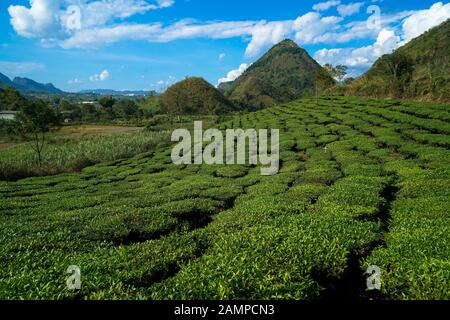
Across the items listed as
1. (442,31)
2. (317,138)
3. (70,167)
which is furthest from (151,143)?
(442,31)

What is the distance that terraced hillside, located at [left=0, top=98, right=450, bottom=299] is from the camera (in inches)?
299

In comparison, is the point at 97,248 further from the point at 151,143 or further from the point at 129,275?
the point at 151,143

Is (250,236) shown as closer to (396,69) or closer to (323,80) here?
(396,69)

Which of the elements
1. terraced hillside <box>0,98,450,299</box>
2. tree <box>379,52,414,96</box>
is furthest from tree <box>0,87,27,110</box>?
tree <box>379,52,414,96</box>

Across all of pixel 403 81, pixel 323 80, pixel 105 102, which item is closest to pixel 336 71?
pixel 323 80

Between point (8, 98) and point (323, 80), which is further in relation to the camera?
point (8, 98)

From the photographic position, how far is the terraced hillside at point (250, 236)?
7.59m

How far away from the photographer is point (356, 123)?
39.3 m

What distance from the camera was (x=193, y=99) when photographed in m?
175

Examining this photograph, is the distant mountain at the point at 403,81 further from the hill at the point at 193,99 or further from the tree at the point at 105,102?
the tree at the point at 105,102

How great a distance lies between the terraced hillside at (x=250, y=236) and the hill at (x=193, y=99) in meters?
139

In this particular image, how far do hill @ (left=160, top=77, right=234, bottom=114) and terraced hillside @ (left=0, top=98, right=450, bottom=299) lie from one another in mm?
138826

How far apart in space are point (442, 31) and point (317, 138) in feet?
345

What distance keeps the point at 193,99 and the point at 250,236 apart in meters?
168
